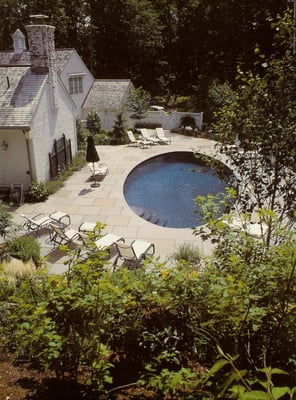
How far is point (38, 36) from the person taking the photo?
1761 cm

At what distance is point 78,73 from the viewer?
32156 mm

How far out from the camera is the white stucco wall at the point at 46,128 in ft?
56.9

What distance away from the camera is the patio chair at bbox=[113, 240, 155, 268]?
11.1 metres

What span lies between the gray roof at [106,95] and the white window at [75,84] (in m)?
0.95

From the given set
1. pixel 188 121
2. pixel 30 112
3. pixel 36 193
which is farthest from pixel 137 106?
pixel 36 193

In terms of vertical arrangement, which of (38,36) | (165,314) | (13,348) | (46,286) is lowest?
(13,348)

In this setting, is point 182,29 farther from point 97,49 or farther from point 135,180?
point 135,180

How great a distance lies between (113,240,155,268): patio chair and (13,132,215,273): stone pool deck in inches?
26.5

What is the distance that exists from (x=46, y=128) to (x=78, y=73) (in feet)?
51.4

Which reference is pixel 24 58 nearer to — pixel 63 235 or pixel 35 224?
pixel 35 224

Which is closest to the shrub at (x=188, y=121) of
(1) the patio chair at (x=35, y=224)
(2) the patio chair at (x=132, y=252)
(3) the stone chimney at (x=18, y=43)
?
(3) the stone chimney at (x=18, y=43)

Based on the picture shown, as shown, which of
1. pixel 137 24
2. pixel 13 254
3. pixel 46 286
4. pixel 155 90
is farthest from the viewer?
pixel 155 90

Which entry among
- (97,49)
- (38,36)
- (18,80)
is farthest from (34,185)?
(97,49)

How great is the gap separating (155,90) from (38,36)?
95.5 ft
